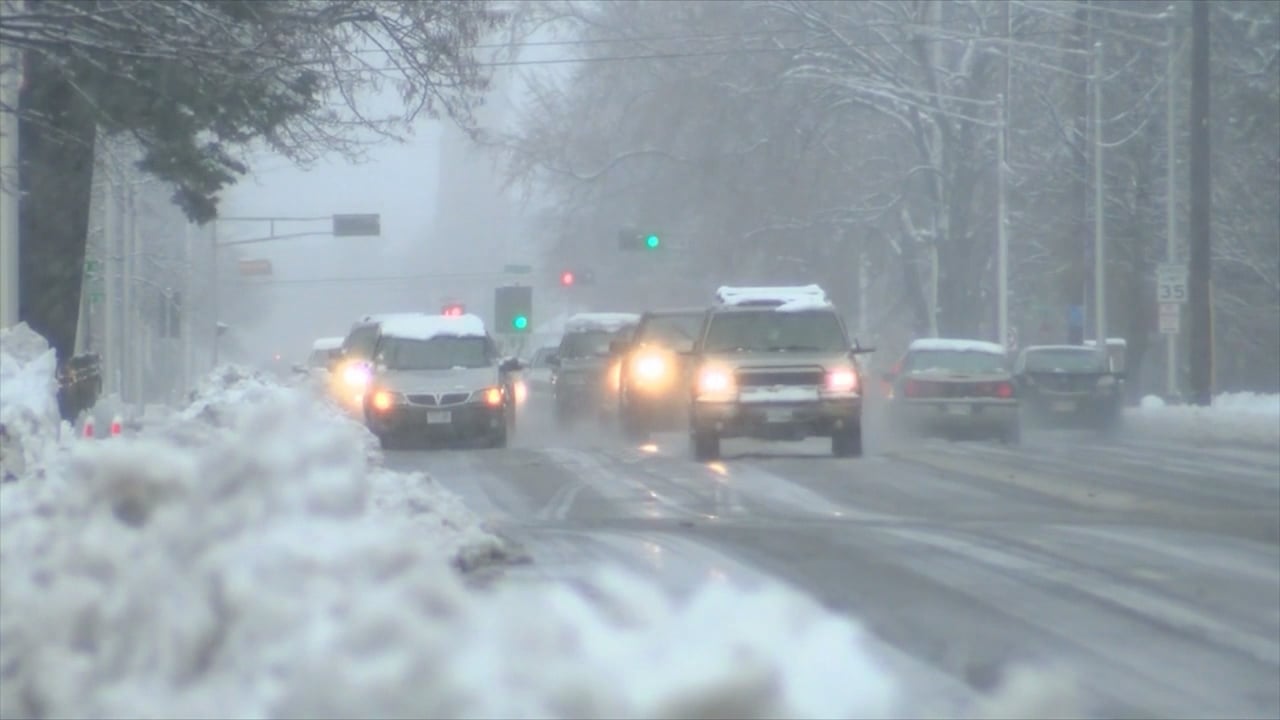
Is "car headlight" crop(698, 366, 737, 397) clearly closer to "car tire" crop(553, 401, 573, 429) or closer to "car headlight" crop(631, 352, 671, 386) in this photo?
"car headlight" crop(631, 352, 671, 386)

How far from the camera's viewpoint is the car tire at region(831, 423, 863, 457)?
22.6 m

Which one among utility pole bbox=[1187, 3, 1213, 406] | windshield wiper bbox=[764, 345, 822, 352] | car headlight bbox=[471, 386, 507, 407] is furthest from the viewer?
utility pole bbox=[1187, 3, 1213, 406]

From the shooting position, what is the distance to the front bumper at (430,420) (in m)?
26.7

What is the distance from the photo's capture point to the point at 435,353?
28.2 meters

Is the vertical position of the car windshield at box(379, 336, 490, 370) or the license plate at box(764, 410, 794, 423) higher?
the car windshield at box(379, 336, 490, 370)

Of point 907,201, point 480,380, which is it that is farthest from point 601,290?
point 480,380

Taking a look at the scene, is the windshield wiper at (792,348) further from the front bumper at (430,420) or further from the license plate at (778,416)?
the front bumper at (430,420)

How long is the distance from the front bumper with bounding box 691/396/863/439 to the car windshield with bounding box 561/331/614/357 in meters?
12.6

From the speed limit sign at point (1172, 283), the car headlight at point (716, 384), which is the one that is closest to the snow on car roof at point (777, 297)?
the car headlight at point (716, 384)

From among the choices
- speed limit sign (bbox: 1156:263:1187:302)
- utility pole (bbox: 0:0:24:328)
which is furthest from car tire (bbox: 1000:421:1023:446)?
utility pole (bbox: 0:0:24:328)

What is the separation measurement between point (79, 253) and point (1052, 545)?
13524mm

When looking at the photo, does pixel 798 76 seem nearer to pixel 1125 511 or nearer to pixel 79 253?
pixel 79 253

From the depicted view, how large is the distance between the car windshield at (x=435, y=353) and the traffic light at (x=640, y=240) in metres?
16.4

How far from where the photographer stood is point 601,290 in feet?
224
